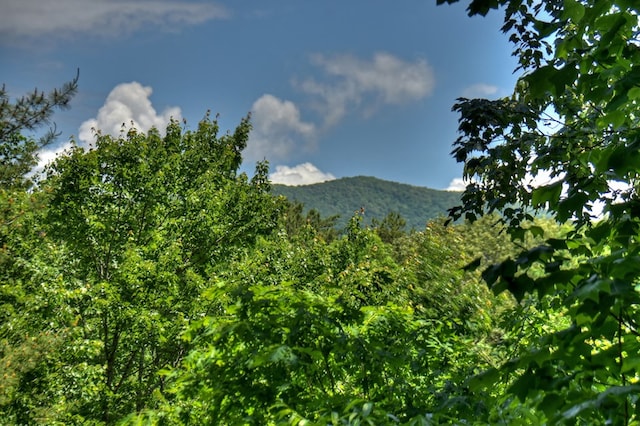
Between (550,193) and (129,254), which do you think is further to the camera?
(129,254)

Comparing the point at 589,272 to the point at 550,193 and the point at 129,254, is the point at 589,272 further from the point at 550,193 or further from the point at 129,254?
the point at 129,254

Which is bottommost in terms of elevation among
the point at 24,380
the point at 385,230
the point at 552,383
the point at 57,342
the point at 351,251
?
the point at 24,380

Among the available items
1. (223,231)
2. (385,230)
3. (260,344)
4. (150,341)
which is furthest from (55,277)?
(385,230)

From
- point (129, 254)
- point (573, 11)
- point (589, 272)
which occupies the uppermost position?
point (573, 11)

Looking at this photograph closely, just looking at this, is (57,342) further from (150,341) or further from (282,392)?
(282,392)

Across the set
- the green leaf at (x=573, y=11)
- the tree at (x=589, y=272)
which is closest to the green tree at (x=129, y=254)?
the tree at (x=589, y=272)

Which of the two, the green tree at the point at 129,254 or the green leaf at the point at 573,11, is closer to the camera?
the green leaf at the point at 573,11

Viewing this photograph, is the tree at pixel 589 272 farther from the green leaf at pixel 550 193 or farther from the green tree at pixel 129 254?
the green tree at pixel 129 254

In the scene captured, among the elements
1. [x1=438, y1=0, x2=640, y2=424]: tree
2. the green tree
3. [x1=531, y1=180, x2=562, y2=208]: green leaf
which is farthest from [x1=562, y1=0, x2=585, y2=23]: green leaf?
the green tree

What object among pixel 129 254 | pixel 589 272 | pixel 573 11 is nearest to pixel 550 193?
pixel 589 272

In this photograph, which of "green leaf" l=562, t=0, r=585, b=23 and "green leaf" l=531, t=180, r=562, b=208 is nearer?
"green leaf" l=531, t=180, r=562, b=208

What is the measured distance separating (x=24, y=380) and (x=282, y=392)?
28.3 ft

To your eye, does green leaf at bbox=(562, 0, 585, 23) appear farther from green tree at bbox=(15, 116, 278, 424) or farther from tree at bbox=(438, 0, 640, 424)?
green tree at bbox=(15, 116, 278, 424)

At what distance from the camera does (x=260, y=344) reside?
3.01 metres
